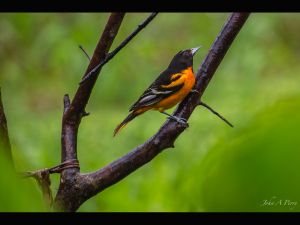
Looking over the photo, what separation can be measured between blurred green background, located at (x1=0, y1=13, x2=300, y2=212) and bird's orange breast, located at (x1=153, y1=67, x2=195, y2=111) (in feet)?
0.47

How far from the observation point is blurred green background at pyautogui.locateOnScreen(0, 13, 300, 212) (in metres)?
0.34

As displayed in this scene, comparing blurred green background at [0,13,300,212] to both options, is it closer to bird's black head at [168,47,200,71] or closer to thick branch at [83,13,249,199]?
thick branch at [83,13,249,199]

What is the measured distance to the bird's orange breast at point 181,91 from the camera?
1.06 m

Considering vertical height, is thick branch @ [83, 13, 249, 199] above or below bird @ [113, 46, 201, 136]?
below

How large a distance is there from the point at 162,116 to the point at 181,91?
227cm

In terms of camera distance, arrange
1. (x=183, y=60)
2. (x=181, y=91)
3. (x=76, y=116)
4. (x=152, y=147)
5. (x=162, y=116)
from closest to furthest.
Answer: (x=152, y=147) → (x=76, y=116) → (x=181, y=91) → (x=183, y=60) → (x=162, y=116)

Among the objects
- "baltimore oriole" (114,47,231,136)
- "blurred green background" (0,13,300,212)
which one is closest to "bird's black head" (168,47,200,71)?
"baltimore oriole" (114,47,231,136)

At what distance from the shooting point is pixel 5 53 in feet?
9.61

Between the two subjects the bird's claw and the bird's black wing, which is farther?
the bird's black wing

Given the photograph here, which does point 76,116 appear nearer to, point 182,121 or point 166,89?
point 182,121

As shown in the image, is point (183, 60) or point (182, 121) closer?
point (182, 121)

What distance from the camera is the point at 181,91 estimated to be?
1.14 metres

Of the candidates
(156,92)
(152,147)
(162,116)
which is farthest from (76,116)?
(162,116)
